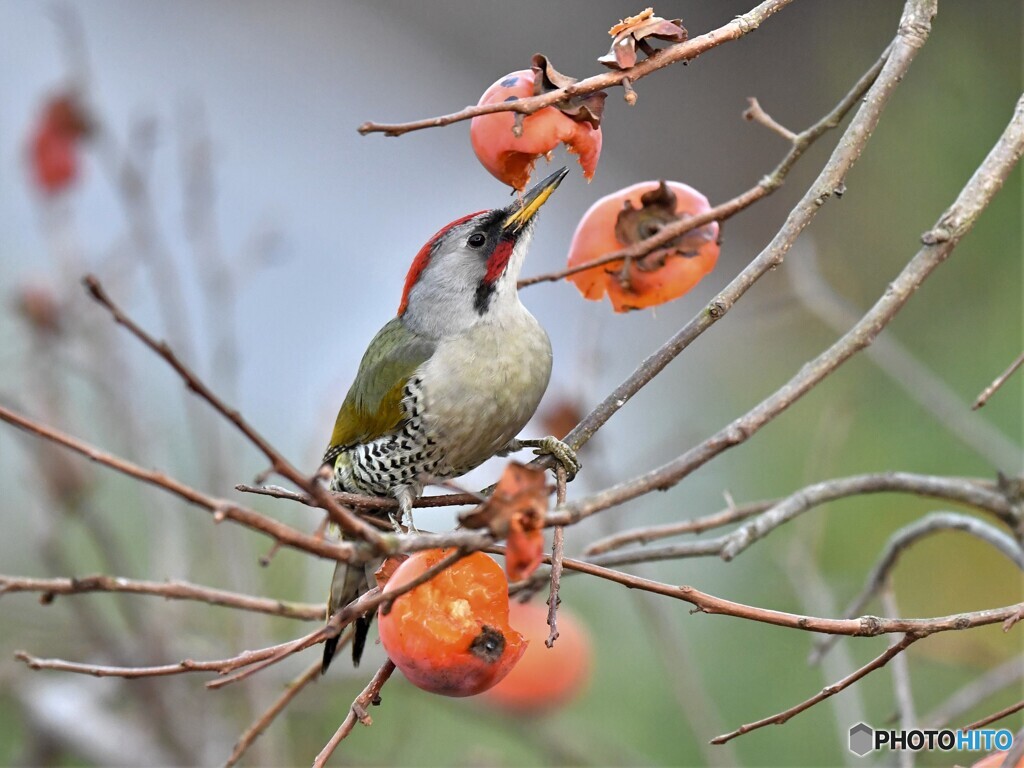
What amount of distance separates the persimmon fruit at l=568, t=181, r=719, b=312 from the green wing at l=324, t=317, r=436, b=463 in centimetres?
79

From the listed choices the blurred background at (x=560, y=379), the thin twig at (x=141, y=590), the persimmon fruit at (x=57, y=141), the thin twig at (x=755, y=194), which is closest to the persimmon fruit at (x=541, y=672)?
the blurred background at (x=560, y=379)

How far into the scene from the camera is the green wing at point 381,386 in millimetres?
2619

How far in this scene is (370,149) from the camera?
33.1 ft

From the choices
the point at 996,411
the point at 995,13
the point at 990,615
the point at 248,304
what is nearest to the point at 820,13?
Answer: the point at 995,13

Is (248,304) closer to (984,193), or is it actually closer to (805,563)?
(805,563)

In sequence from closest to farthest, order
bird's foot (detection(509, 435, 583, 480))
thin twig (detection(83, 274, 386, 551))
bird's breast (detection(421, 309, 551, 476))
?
1. thin twig (detection(83, 274, 386, 551))
2. bird's foot (detection(509, 435, 583, 480))
3. bird's breast (detection(421, 309, 551, 476))

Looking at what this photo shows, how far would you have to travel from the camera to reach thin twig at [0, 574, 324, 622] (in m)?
1.34

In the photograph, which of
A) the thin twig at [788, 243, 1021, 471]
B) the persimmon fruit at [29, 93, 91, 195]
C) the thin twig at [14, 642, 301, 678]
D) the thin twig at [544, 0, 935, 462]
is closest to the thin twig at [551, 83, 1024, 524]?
the thin twig at [544, 0, 935, 462]

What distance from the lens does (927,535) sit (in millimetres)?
1964

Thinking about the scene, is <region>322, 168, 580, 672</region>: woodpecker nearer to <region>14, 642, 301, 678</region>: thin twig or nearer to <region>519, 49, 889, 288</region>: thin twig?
<region>519, 49, 889, 288</region>: thin twig

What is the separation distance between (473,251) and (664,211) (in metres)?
0.83

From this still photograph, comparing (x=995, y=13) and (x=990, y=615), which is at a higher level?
(x=995, y=13)

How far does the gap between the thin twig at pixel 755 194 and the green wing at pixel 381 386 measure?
2.69 ft

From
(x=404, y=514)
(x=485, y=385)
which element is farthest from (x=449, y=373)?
(x=404, y=514)
